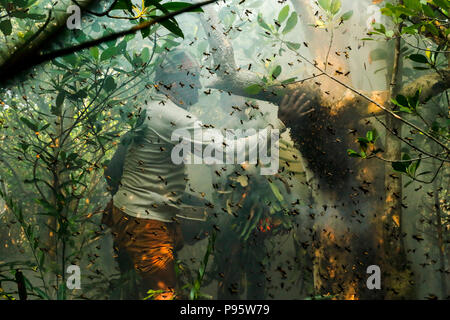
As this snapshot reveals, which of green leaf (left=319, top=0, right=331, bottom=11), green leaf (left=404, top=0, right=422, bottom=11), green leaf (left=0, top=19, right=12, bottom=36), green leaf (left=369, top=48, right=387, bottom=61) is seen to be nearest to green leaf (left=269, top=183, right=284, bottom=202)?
green leaf (left=369, top=48, right=387, bottom=61)

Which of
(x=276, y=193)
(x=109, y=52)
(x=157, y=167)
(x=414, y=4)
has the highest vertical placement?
(x=109, y=52)

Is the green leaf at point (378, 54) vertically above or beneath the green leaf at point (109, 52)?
above

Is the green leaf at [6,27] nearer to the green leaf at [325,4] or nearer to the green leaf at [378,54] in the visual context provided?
the green leaf at [325,4]

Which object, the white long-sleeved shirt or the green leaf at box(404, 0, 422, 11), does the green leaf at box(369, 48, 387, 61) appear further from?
the green leaf at box(404, 0, 422, 11)

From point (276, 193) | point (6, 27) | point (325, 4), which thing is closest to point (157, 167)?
point (276, 193)

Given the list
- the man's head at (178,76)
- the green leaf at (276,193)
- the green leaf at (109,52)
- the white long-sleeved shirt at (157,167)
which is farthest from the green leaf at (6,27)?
the green leaf at (276,193)

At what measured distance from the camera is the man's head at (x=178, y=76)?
10.1 feet

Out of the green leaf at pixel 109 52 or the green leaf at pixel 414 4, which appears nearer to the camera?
the green leaf at pixel 414 4

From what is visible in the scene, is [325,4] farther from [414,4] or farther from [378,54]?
[414,4]

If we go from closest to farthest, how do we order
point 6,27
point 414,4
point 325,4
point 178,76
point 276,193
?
point 414,4
point 6,27
point 325,4
point 178,76
point 276,193

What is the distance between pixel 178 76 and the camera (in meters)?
3.10

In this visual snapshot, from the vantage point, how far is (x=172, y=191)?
9.62 ft

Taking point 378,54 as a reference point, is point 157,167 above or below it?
below

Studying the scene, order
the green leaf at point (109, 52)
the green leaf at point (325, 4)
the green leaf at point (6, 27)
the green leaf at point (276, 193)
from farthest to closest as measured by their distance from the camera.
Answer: the green leaf at point (276, 193) < the green leaf at point (109, 52) < the green leaf at point (325, 4) < the green leaf at point (6, 27)
